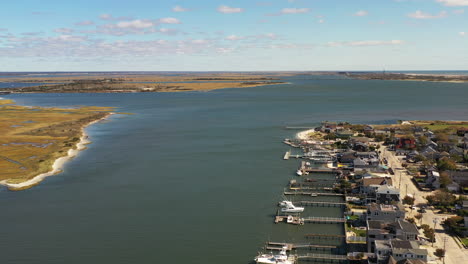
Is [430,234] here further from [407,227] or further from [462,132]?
[462,132]

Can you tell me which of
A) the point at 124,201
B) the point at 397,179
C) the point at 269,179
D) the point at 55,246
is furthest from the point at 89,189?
the point at 397,179

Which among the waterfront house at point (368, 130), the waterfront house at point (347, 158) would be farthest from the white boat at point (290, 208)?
the waterfront house at point (368, 130)

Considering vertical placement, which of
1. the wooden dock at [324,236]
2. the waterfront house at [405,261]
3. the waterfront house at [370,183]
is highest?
the waterfront house at [370,183]

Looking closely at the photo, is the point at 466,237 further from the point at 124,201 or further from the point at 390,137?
the point at 390,137

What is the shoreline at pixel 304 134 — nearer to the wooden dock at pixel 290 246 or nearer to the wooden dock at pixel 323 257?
the wooden dock at pixel 290 246

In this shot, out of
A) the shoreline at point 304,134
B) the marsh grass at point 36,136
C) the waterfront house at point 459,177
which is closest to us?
the waterfront house at point 459,177

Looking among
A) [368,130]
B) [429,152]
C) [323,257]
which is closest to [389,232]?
[323,257]

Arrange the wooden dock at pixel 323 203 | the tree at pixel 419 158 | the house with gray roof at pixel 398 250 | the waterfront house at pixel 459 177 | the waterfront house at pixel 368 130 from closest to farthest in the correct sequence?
the house with gray roof at pixel 398 250, the wooden dock at pixel 323 203, the waterfront house at pixel 459 177, the tree at pixel 419 158, the waterfront house at pixel 368 130

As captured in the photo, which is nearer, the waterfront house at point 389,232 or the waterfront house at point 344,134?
the waterfront house at point 389,232
